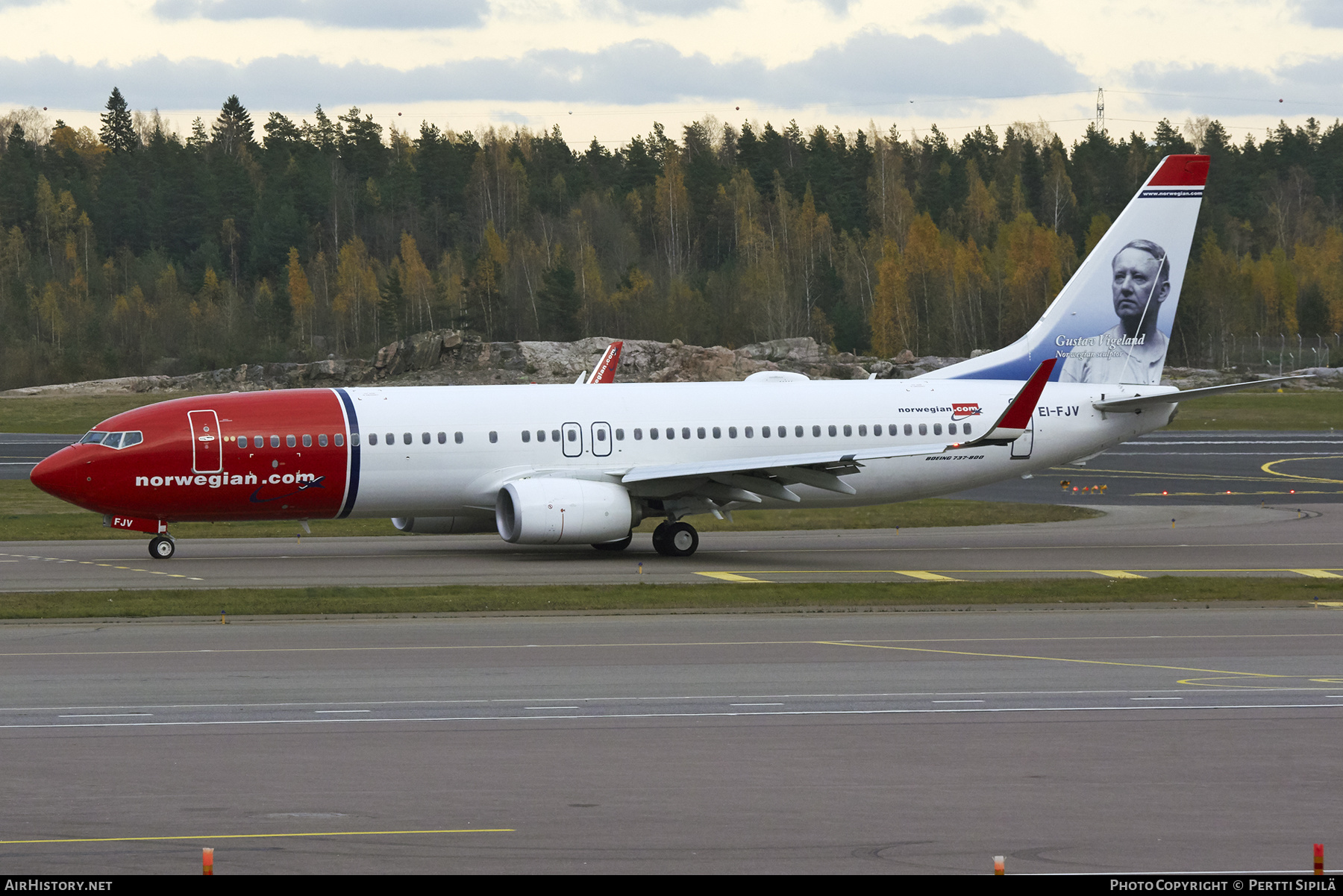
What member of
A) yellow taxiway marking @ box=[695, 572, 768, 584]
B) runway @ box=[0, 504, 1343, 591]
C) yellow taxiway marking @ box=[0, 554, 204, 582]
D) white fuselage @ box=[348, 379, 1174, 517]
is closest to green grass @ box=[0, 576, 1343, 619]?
yellow taxiway marking @ box=[695, 572, 768, 584]

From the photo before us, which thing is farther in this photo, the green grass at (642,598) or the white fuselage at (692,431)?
the white fuselage at (692,431)

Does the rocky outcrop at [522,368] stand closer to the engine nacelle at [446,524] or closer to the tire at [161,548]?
the engine nacelle at [446,524]

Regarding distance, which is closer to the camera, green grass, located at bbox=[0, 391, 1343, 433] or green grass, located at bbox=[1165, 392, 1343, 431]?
green grass, located at bbox=[1165, 392, 1343, 431]

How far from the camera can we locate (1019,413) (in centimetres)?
3388

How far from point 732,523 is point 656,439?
22.3 feet

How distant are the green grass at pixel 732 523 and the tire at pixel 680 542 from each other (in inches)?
247

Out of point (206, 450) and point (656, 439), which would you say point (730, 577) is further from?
point (206, 450)

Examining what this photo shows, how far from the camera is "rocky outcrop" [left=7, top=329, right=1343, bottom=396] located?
349 feet

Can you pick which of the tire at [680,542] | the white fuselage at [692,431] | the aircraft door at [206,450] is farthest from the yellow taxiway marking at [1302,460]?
the aircraft door at [206,450]

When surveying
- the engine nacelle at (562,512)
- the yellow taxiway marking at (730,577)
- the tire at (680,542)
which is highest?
the engine nacelle at (562,512)

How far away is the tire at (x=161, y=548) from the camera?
112 ft

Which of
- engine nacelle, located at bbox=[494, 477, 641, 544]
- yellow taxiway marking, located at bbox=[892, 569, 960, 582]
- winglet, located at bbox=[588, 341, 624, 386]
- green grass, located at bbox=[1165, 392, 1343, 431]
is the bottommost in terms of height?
green grass, located at bbox=[1165, 392, 1343, 431]

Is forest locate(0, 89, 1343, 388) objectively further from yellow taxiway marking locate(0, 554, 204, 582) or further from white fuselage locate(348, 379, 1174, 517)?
yellow taxiway marking locate(0, 554, 204, 582)

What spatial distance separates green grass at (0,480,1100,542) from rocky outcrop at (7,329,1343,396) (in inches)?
2354
